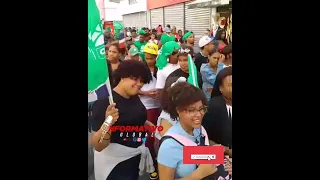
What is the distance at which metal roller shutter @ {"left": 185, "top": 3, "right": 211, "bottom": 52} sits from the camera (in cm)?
257

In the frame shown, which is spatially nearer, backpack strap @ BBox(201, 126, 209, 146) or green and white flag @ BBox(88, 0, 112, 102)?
green and white flag @ BBox(88, 0, 112, 102)

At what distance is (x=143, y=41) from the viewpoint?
102 inches

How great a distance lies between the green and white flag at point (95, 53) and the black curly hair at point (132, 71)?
0.06m

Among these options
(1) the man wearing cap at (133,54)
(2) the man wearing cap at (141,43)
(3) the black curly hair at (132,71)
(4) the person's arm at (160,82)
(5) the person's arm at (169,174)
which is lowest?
(5) the person's arm at (169,174)

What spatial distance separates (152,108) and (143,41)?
1.28 feet

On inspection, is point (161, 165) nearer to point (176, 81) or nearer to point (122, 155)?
point (122, 155)

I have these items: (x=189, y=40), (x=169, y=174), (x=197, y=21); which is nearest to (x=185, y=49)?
(x=189, y=40)

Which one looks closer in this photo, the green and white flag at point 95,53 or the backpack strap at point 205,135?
the green and white flag at point 95,53

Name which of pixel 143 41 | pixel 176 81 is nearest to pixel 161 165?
pixel 176 81

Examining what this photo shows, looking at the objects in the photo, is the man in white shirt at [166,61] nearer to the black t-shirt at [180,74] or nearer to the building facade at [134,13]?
the black t-shirt at [180,74]
